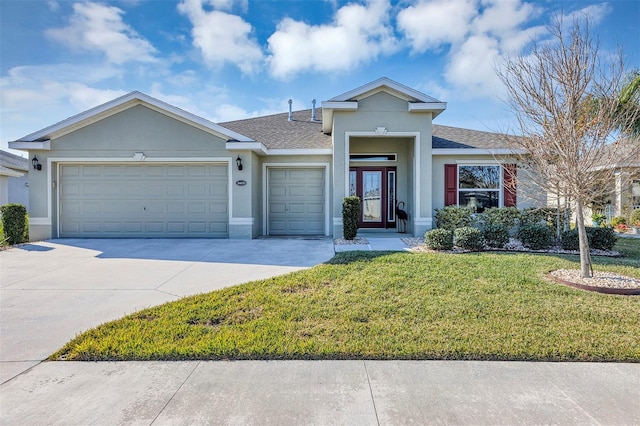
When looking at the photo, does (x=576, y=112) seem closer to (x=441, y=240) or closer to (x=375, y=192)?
(x=441, y=240)

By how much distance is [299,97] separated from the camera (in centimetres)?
1673

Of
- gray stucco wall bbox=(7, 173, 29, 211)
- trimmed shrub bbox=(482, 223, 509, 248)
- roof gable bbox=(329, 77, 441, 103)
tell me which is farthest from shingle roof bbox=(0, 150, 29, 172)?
trimmed shrub bbox=(482, 223, 509, 248)

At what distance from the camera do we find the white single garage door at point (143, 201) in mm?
10977

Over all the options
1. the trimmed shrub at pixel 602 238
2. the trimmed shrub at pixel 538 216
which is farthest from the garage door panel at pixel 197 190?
the trimmed shrub at pixel 602 238

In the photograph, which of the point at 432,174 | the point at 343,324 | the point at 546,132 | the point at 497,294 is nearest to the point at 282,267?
the point at 343,324

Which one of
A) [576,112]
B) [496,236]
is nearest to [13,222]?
[496,236]

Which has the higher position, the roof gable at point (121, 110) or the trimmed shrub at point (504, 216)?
the roof gable at point (121, 110)

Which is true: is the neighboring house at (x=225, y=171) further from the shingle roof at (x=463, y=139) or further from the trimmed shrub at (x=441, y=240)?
the trimmed shrub at (x=441, y=240)

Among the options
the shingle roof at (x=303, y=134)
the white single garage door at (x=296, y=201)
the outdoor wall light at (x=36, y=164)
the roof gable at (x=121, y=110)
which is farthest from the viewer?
the white single garage door at (x=296, y=201)

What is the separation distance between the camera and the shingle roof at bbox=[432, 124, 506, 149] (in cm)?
1152

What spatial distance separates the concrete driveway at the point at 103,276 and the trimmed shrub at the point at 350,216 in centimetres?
66

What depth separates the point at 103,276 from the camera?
20.0ft

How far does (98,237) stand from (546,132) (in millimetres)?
12601

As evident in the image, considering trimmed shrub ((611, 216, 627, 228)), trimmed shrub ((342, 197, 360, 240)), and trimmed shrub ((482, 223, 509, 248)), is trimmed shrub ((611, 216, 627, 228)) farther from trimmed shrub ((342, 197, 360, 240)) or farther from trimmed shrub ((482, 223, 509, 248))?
trimmed shrub ((342, 197, 360, 240))
